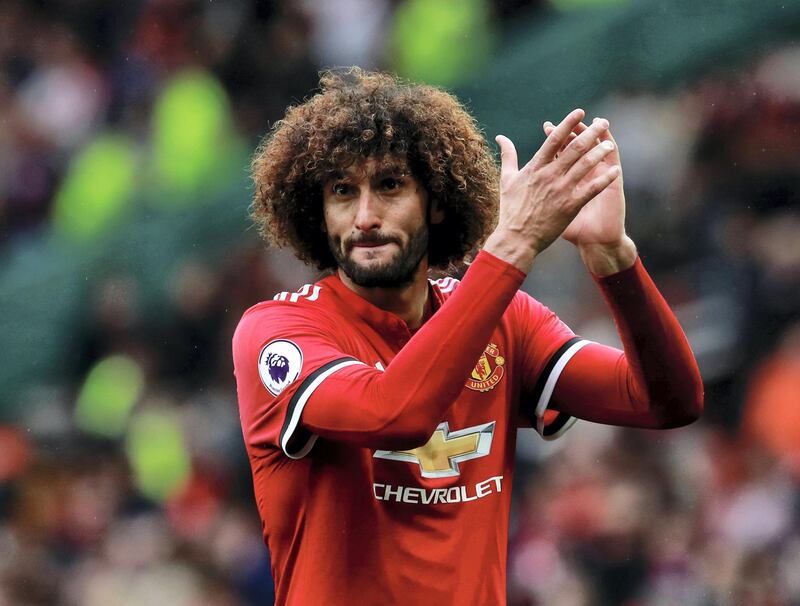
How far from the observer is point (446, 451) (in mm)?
2654

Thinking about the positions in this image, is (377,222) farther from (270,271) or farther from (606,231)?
(270,271)

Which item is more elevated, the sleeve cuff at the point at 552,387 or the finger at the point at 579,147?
the finger at the point at 579,147

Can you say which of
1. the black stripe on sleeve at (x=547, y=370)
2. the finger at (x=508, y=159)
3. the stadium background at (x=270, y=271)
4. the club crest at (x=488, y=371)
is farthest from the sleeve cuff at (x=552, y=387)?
the stadium background at (x=270, y=271)

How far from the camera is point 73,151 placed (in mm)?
6832

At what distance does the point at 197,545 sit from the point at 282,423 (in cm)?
362

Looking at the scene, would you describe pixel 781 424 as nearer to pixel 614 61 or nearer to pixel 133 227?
pixel 614 61

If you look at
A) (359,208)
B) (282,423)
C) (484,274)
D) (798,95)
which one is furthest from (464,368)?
(798,95)

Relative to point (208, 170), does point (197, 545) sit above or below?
below

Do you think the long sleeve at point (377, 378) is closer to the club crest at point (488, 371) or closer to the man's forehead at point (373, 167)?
the club crest at point (488, 371)

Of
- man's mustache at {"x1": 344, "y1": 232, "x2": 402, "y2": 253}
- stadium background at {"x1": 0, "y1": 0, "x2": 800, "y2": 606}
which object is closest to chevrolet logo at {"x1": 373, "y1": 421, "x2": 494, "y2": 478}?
man's mustache at {"x1": 344, "y1": 232, "x2": 402, "y2": 253}

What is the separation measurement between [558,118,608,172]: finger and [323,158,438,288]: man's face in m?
0.55

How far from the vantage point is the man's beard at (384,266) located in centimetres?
275

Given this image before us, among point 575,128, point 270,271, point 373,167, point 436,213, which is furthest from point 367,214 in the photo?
point 270,271

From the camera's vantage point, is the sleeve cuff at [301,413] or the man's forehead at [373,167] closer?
the sleeve cuff at [301,413]
